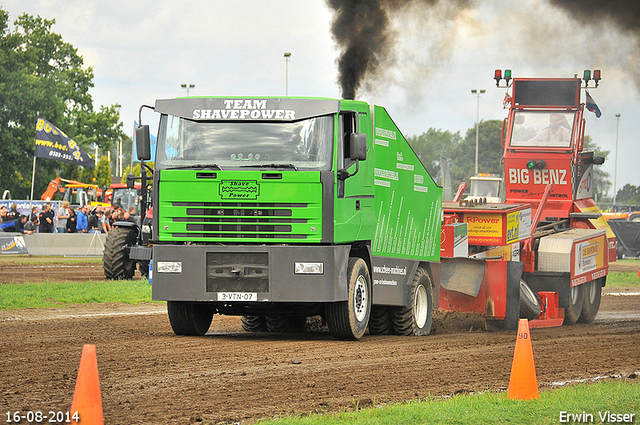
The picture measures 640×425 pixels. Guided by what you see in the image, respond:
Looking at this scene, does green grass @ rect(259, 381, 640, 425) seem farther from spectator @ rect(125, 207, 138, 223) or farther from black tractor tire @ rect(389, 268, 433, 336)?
spectator @ rect(125, 207, 138, 223)

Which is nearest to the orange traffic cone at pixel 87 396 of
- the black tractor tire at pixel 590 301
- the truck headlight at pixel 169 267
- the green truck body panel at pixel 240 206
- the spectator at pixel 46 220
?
the green truck body panel at pixel 240 206

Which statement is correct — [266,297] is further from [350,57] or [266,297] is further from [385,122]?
[350,57]

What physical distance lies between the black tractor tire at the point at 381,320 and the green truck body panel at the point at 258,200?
2026mm

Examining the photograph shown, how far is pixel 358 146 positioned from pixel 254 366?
125 inches

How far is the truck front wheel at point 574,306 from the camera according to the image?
15.7 metres

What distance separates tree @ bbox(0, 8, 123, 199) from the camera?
55688 millimetres

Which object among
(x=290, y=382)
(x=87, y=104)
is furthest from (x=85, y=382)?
(x=87, y=104)

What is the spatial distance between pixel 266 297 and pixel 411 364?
2181mm

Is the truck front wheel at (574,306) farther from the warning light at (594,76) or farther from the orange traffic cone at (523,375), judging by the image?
the orange traffic cone at (523,375)

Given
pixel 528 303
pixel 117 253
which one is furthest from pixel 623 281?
pixel 117 253

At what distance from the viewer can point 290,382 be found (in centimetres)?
816

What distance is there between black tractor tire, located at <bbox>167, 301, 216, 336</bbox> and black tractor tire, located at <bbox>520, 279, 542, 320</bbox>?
17.9 ft

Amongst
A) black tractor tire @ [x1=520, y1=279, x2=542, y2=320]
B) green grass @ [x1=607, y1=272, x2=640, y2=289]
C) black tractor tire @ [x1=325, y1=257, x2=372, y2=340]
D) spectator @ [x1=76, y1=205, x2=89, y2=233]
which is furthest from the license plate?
spectator @ [x1=76, y1=205, x2=89, y2=233]

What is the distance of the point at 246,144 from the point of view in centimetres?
1076
